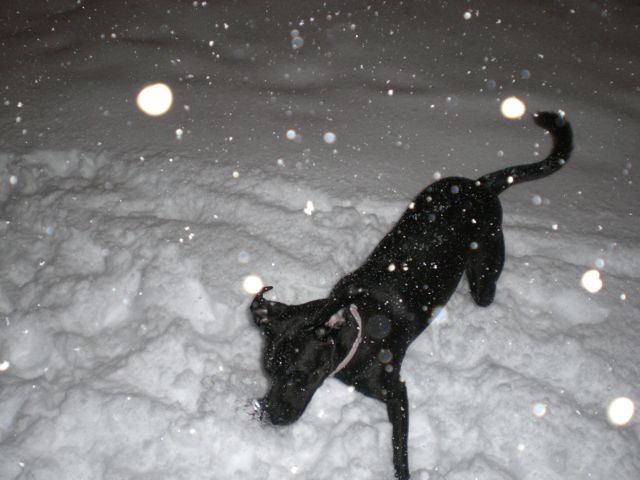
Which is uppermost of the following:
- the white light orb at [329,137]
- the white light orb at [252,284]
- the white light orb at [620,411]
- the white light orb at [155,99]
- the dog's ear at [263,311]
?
the dog's ear at [263,311]

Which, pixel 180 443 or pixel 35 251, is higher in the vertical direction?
pixel 35 251

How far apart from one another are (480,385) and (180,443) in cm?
193

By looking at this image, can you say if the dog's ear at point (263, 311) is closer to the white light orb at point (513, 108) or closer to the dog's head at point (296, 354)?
the dog's head at point (296, 354)

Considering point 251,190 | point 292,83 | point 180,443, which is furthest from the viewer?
point 292,83

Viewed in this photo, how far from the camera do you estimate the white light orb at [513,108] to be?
5230 millimetres

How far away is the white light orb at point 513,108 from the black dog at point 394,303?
204 centimetres

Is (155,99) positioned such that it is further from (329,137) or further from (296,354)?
(296,354)

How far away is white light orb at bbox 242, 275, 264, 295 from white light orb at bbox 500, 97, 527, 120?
359 centimetres

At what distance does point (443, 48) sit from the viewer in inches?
247

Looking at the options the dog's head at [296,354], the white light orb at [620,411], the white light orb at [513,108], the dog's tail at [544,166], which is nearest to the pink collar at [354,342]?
the dog's head at [296,354]

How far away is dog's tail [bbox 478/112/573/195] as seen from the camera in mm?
3199

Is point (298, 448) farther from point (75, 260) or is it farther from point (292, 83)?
point (292, 83)

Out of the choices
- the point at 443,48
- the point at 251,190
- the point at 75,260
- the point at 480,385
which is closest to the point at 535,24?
the point at 443,48

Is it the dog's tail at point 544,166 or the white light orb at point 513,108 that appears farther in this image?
the white light orb at point 513,108
